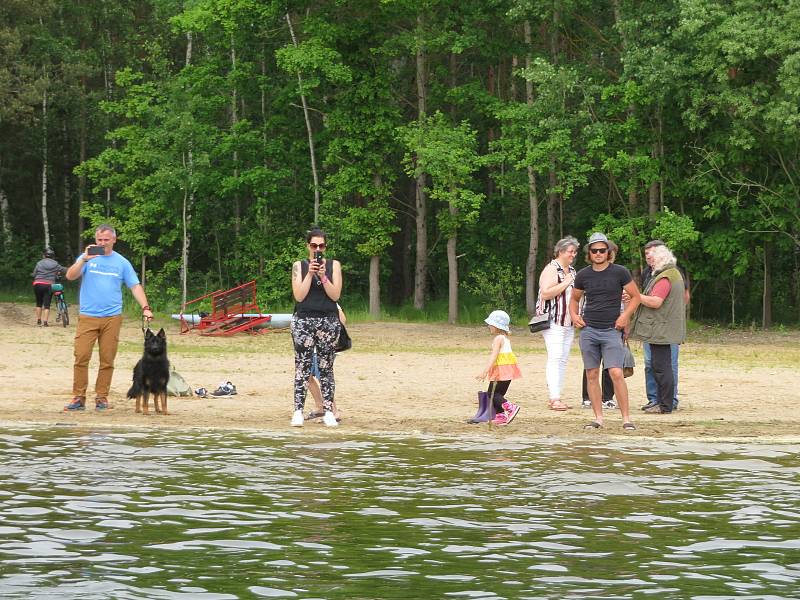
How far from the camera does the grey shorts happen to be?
13539mm

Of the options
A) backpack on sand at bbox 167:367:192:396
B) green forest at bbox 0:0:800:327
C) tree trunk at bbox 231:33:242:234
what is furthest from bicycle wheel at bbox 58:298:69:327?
backpack on sand at bbox 167:367:192:396

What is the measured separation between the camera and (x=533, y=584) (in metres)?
7.29

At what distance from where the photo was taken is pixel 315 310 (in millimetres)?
13602

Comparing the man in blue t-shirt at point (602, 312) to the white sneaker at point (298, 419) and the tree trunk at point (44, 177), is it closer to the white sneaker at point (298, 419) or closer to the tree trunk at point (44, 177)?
the white sneaker at point (298, 419)

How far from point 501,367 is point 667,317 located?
7.16 ft

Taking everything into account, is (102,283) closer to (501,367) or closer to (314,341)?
(314,341)

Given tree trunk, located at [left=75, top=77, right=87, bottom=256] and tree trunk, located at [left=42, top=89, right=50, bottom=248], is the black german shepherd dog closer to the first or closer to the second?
tree trunk, located at [left=75, top=77, right=87, bottom=256]

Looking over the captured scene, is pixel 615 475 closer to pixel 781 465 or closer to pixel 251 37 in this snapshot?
pixel 781 465

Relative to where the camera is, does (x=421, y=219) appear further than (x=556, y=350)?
Yes

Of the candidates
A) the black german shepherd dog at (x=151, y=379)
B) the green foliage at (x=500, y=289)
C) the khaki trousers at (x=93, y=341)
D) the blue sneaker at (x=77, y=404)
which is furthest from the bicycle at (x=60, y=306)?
the black german shepherd dog at (x=151, y=379)

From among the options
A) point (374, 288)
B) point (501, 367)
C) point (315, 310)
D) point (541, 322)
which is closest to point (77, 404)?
point (315, 310)

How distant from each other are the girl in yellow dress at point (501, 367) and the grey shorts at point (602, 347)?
0.96 meters

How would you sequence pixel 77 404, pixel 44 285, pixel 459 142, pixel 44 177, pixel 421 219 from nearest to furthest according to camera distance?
pixel 77 404 → pixel 44 285 → pixel 459 142 → pixel 421 219 → pixel 44 177

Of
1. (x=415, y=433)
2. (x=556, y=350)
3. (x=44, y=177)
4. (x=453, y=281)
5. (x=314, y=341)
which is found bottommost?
(x=415, y=433)
